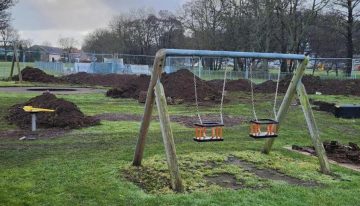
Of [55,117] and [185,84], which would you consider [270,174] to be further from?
[185,84]

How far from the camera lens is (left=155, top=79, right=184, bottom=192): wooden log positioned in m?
6.23

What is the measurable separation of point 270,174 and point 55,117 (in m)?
6.78

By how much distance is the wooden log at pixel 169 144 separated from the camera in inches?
245

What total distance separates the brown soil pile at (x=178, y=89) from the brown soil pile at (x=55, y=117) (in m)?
8.39

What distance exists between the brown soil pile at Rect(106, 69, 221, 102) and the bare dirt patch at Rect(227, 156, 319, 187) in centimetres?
1277

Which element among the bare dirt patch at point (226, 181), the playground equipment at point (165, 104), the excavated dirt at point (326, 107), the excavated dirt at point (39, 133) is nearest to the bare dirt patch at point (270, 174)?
the bare dirt patch at point (226, 181)

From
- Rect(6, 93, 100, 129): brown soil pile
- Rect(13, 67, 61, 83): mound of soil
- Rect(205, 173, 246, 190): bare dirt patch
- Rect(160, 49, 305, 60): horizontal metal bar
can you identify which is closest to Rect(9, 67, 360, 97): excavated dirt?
Rect(13, 67, 61, 83): mound of soil

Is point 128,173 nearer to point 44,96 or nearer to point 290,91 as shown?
point 290,91

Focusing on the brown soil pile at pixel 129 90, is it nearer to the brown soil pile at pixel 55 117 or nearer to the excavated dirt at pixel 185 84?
the excavated dirt at pixel 185 84

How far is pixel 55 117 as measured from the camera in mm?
12328

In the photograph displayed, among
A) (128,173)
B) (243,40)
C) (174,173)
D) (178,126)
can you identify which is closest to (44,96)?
Result: (178,126)

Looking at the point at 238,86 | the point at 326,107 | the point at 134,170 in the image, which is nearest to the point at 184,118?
the point at 326,107

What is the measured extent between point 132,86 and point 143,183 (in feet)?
59.7

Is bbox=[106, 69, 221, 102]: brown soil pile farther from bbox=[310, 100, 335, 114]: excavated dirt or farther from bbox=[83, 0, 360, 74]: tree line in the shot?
bbox=[83, 0, 360, 74]: tree line
